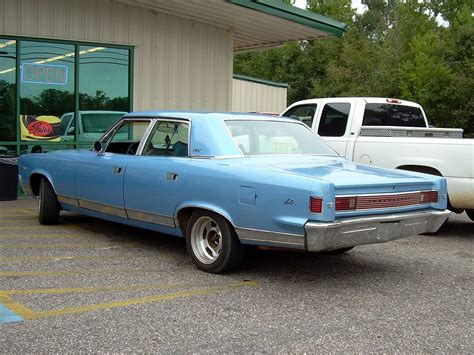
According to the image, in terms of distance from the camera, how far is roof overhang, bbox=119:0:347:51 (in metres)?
11.7

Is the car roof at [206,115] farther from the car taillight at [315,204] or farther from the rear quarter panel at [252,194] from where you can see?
the car taillight at [315,204]

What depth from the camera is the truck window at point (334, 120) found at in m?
9.14

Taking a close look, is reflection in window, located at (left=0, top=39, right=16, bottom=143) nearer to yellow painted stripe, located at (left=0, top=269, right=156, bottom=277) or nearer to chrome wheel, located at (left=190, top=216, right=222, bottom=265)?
yellow painted stripe, located at (left=0, top=269, right=156, bottom=277)

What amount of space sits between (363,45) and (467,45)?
43.6ft

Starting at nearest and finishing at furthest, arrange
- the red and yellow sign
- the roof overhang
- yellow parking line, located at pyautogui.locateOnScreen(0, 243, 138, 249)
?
1. yellow parking line, located at pyautogui.locateOnScreen(0, 243, 138, 249)
2. the red and yellow sign
3. the roof overhang

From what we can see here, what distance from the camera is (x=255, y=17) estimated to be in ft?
41.4

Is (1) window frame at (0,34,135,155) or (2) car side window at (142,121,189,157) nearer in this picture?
(2) car side window at (142,121,189,157)

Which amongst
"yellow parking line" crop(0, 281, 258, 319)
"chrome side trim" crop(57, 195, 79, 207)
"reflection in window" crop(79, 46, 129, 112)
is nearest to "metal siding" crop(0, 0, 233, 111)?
"reflection in window" crop(79, 46, 129, 112)

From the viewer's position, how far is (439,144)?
25.7 ft

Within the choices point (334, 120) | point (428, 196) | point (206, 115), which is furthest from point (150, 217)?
point (334, 120)

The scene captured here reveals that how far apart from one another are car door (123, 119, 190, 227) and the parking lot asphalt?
537 millimetres

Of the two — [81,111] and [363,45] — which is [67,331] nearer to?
[81,111]

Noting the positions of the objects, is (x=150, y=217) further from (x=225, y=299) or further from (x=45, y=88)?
(x=45, y=88)

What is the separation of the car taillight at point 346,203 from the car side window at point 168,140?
1.85m
